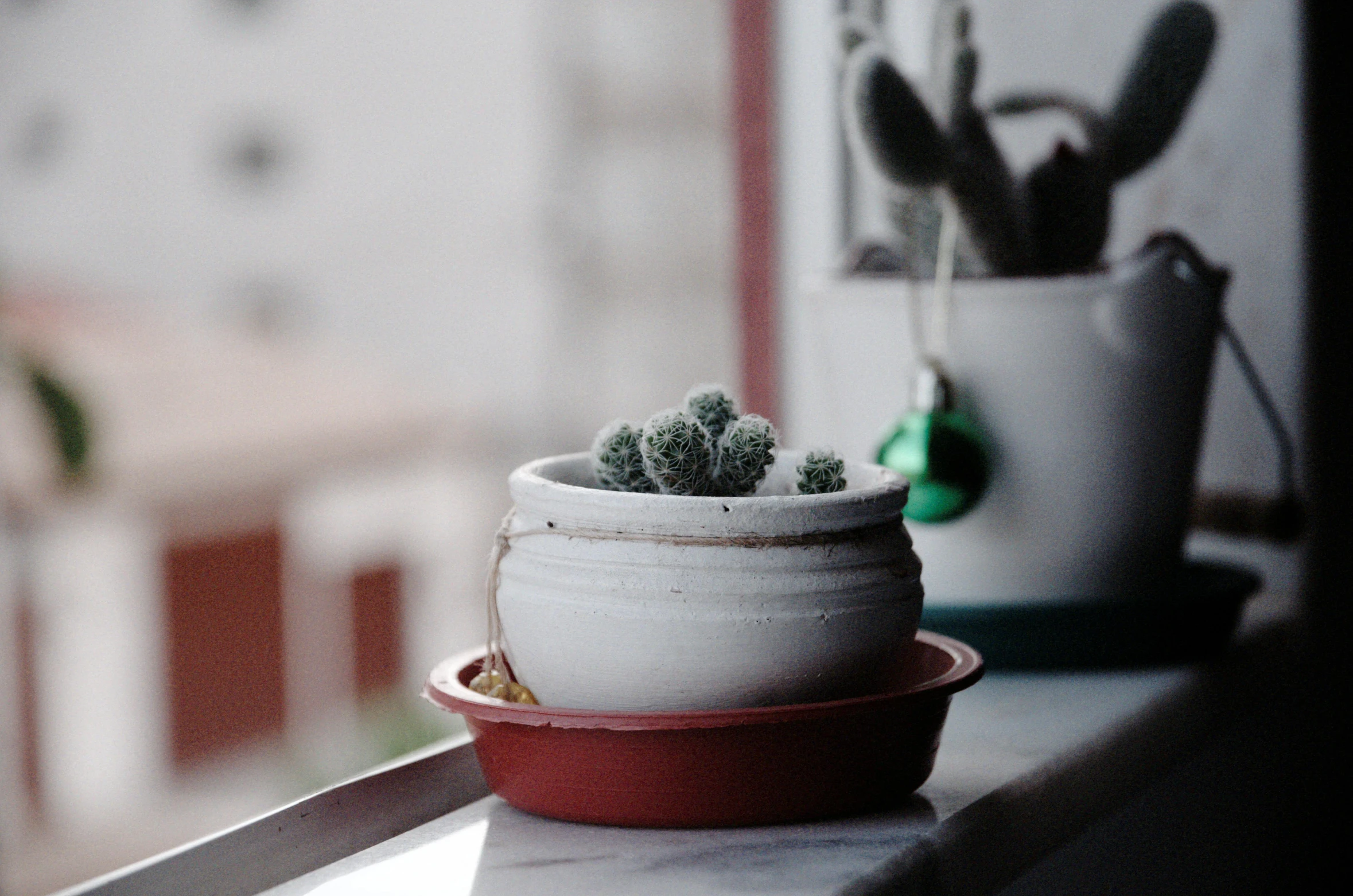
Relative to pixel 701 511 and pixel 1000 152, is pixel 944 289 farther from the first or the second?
pixel 701 511

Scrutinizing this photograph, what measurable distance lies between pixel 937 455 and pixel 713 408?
0.19 metres

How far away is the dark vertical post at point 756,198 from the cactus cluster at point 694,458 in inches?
28.8

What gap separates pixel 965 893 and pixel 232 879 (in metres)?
0.24

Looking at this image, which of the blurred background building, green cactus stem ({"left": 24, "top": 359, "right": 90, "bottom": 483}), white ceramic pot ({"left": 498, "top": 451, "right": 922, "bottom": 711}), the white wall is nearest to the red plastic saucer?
white ceramic pot ({"left": 498, "top": 451, "right": 922, "bottom": 711})

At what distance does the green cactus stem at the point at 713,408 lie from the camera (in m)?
0.42

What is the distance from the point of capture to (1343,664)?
2.77 ft

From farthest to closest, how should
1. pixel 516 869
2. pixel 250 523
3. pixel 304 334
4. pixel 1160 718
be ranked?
pixel 304 334 < pixel 250 523 < pixel 1160 718 < pixel 516 869

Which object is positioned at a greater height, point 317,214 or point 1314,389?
point 317,214

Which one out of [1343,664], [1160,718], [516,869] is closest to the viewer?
[516,869]

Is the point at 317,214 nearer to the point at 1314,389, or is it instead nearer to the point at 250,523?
the point at 250,523

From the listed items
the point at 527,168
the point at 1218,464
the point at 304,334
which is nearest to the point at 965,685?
the point at 1218,464

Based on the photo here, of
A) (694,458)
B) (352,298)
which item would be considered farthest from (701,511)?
(352,298)

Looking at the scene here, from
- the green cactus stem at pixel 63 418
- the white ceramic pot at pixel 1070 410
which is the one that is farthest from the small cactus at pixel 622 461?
the green cactus stem at pixel 63 418

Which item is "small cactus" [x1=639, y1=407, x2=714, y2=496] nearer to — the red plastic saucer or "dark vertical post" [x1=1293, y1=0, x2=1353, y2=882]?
the red plastic saucer
